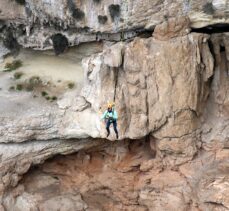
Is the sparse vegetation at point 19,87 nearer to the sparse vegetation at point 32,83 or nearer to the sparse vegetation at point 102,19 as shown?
the sparse vegetation at point 32,83

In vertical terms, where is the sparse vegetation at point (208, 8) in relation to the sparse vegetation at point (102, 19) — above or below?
above

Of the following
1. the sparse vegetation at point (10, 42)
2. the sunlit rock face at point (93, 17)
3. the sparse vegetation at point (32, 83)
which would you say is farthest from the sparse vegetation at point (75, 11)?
the sparse vegetation at point (10, 42)

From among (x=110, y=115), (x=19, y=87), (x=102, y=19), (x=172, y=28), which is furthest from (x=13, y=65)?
(x=172, y=28)

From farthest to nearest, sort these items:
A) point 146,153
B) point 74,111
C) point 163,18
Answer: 1. point 146,153
2. point 74,111
3. point 163,18

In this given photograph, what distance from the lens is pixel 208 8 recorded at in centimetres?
1980

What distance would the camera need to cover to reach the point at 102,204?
981 inches

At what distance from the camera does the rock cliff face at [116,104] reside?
20.6m

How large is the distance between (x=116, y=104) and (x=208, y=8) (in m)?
5.54

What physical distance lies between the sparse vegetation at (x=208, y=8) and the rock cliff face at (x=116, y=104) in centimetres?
4

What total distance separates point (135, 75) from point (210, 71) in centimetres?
319

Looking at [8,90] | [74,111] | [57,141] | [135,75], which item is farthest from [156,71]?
[8,90]

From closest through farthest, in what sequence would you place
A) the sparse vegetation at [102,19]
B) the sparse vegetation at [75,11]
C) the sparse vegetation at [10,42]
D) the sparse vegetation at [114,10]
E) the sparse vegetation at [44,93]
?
1. the sparse vegetation at [114,10]
2. the sparse vegetation at [102,19]
3. the sparse vegetation at [75,11]
4. the sparse vegetation at [44,93]
5. the sparse vegetation at [10,42]

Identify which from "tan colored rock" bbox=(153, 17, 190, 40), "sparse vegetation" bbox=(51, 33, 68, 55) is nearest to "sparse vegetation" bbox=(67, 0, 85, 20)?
"sparse vegetation" bbox=(51, 33, 68, 55)

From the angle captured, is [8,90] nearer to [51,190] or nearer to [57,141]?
[57,141]
